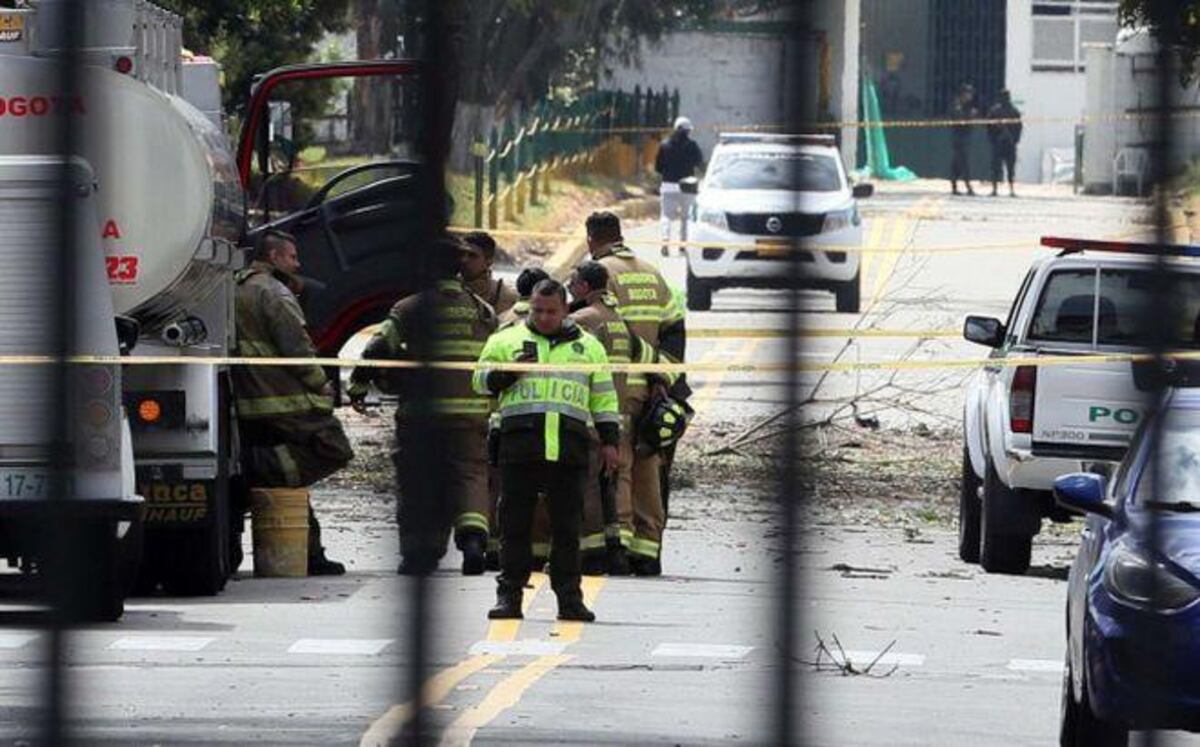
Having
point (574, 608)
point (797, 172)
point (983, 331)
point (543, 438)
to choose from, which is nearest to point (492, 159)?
point (797, 172)

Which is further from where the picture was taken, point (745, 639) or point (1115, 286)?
point (745, 639)

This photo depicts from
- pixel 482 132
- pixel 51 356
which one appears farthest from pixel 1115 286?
pixel 51 356

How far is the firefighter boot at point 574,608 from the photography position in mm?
11727

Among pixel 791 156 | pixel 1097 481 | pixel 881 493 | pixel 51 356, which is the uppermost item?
pixel 791 156

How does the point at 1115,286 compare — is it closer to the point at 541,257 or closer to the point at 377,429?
the point at 377,429

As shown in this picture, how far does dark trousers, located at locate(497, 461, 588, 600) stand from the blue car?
2.90 metres

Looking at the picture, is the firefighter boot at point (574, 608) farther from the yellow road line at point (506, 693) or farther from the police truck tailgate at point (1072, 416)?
the police truck tailgate at point (1072, 416)

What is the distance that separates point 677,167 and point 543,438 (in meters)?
10.6

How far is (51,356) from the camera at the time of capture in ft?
12.9

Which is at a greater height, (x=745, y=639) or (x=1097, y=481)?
(x=1097, y=481)

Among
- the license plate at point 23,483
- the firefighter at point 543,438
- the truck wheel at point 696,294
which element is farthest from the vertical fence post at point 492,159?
the truck wheel at point 696,294

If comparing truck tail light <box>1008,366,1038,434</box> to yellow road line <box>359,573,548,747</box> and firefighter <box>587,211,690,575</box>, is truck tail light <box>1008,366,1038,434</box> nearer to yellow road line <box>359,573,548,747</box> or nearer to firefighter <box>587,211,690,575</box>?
firefighter <box>587,211,690,575</box>

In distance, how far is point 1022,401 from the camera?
13094 mm

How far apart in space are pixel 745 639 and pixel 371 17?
5267 mm
